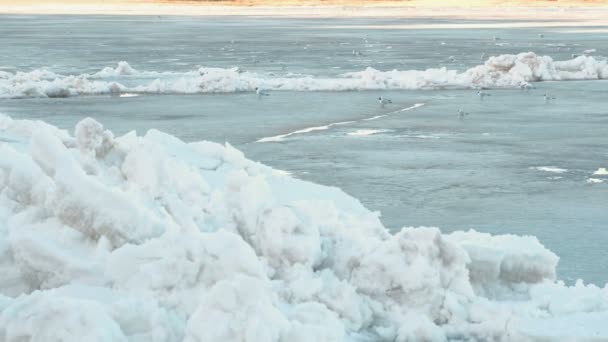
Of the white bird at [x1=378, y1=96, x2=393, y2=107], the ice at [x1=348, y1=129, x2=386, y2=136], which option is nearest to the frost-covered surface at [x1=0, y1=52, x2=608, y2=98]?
the white bird at [x1=378, y1=96, x2=393, y2=107]

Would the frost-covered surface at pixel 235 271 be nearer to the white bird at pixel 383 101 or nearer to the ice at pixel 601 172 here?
the ice at pixel 601 172

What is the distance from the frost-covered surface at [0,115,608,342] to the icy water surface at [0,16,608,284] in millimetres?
1236

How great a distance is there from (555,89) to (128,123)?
9922 mm

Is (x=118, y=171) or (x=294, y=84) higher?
(x=118, y=171)

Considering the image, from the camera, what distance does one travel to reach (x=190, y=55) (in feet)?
122

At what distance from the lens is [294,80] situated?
24.0 m

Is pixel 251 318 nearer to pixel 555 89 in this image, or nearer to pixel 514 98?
pixel 514 98

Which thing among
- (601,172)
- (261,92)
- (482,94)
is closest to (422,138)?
(601,172)

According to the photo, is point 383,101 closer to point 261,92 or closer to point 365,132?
point 261,92

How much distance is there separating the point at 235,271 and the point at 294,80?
17473 millimetres

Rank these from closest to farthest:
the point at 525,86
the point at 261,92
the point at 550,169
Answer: the point at 550,169
the point at 261,92
the point at 525,86


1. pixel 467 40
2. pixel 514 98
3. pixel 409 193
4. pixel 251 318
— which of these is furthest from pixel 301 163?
pixel 467 40

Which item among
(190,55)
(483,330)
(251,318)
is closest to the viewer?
(251,318)

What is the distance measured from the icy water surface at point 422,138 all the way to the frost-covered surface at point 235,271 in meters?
1.24
